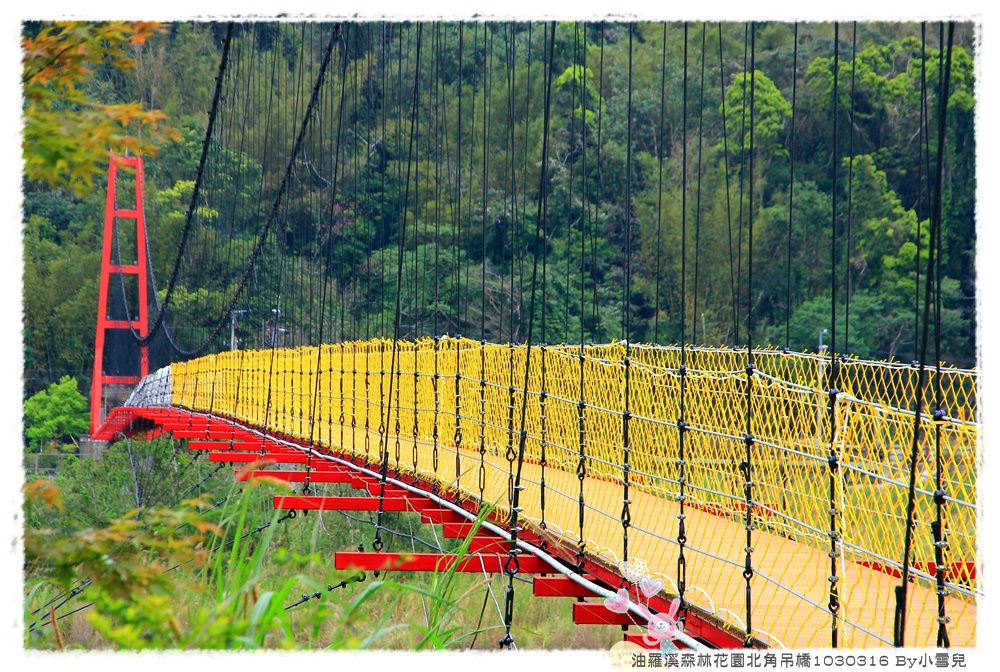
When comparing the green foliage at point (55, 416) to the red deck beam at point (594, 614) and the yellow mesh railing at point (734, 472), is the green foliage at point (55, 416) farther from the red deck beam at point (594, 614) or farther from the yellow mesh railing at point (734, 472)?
the red deck beam at point (594, 614)

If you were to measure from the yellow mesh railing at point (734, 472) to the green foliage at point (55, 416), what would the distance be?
17.5 meters

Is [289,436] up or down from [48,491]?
down

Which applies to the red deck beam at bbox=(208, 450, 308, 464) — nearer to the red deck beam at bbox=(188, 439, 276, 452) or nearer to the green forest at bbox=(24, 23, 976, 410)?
the red deck beam at bbox=(188, 439, 276, 452)

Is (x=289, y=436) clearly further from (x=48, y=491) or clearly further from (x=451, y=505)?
(x=48, y=491)

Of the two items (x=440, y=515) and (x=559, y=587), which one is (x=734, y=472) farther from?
(x=559, y=587)

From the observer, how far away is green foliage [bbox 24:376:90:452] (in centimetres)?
2673

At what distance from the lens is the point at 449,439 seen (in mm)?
7195

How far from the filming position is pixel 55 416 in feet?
89.7

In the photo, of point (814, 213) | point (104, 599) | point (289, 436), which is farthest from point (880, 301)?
point (104, 599)

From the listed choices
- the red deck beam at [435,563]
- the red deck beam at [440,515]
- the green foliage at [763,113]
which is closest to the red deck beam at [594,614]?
the red deck beam at [435,563]

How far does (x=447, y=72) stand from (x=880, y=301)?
10345 mm

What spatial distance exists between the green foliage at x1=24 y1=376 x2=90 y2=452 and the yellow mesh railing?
17513 millimetres

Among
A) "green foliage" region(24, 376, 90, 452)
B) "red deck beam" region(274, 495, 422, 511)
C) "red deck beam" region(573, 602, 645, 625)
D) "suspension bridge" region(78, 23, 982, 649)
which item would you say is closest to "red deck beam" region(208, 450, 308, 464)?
"suspension bridge" region(78, 23, 982, 649)

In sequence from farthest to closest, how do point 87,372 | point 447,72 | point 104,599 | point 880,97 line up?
point 87,372
point 447,72
point 880,97
point 104,599
